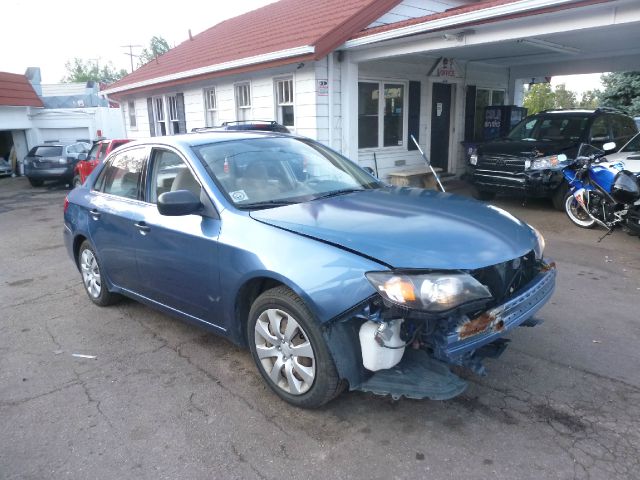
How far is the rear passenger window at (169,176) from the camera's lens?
373 centimetres

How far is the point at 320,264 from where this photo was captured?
2.81 metres

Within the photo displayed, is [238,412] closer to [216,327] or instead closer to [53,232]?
[216,327]

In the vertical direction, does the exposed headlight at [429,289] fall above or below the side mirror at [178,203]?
below

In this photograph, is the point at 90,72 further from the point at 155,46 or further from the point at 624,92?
the point at 624,92

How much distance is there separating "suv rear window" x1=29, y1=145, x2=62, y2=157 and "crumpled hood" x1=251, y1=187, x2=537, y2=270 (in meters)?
16.7

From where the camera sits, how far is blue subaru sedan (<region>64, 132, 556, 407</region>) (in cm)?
268

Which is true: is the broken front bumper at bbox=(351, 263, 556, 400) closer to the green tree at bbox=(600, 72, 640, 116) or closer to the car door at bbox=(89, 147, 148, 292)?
the car door at bbox=(89, 147, 148, 292)

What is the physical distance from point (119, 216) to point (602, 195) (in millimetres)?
6437

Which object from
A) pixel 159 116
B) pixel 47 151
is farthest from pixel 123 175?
pixel 47 151

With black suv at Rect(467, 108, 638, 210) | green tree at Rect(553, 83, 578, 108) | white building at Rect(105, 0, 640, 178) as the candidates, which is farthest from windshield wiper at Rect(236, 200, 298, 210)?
green tree at Rect(553, 83, 578, 108)

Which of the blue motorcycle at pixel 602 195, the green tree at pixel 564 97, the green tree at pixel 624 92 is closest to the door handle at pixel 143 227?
the blue motorcycle at pixel 602 195

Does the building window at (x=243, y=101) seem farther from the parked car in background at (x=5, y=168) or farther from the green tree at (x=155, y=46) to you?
the green tree at (x=155, y=46)

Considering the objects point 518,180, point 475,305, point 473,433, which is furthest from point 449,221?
point 518,180

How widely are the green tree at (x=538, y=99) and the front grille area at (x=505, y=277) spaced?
28.6 meters
